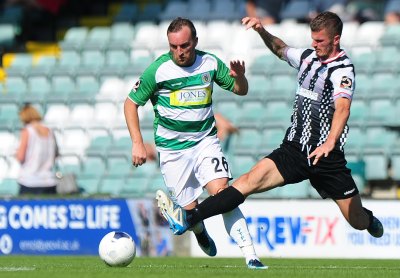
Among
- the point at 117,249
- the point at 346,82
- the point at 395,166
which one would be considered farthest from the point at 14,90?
the point at 346,82

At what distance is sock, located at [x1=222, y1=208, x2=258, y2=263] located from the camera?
9.10 metres

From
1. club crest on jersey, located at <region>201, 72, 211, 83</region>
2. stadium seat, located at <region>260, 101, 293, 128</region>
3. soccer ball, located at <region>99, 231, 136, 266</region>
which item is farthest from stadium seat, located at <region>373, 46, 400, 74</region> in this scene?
soccer ball, located at <region>99, 231, 136, 266</region>

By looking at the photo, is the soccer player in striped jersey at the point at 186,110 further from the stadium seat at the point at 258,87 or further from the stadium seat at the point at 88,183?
the stadium seat at the point at 258,87

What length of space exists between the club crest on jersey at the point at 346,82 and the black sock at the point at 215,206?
124 centimetres

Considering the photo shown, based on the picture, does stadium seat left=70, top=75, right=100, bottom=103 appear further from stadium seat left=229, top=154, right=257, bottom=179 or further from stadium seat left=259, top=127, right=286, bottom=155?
stadium seat left=259, top=127, right=286, bottom=155

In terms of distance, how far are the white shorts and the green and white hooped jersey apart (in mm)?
92

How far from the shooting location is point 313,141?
9.34m

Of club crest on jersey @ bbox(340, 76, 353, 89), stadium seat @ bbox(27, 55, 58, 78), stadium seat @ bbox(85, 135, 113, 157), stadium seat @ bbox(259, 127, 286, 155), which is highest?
club crest on jersey @ bbox(340, 76, 353, 89)

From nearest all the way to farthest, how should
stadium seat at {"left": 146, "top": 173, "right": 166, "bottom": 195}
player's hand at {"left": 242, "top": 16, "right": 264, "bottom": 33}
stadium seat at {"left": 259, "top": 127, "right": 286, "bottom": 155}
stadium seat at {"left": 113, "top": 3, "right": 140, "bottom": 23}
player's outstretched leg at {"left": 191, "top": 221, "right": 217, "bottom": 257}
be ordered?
1. player's hand at {"left": 242, "top": 16, "right": 264, "bottom": 33}
2. player's outstretched leg at {"left": 191, "top": 221, "right": 217, "bottom": 257}
3. stadium seat at {"left": 146, "top": 173, "right": 166, "bottom": 195}
4. stadium seat at {"left": 259, "top": 127, "right": 286, "bottom": 155}
5. stadium seat at {"left": 113, "top": 3, "right": 140, "bottom": 23}

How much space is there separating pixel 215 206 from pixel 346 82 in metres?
1.50

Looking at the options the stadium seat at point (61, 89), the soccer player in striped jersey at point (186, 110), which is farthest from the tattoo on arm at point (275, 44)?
the stadium seat at point (61, 89)

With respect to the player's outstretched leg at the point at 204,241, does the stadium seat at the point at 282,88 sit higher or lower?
higher

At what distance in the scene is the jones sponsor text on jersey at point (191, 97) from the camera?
9695 millimetres

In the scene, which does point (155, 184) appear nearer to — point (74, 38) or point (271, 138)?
point (271, 138)
